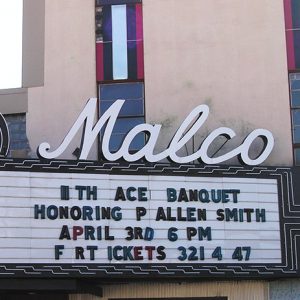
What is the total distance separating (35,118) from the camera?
1509cm

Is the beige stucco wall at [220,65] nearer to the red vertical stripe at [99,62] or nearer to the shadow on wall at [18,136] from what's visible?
the red vertical stripe at [99,62]

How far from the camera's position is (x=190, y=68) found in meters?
15.2

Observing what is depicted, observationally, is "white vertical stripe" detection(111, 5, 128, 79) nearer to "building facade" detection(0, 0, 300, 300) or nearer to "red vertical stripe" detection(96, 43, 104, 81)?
"building facade" detection(0, 0, 300, 300)

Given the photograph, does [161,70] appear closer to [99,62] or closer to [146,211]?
[99,62]

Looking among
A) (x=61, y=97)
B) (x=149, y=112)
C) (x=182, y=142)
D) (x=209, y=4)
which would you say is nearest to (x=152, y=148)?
(x=182, y=142)

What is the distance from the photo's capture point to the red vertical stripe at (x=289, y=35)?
15203 millimetres

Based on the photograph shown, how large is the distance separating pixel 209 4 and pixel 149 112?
249 cm

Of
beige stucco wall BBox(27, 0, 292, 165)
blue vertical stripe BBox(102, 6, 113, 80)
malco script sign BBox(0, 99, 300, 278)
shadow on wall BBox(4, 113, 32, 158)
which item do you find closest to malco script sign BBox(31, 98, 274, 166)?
malco script sign BBox(0, 99, 300, 278)

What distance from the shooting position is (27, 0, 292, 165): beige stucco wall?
49.1 feet

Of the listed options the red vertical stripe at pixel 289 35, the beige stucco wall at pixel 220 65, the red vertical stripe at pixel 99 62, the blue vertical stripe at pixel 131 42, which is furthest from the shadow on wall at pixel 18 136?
the red vertical stripe at pixel 289 35

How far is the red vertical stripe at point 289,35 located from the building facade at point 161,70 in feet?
0.06

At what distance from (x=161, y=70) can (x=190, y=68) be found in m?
0.57

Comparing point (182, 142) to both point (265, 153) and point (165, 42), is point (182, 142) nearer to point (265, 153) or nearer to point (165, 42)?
point (265, 153)

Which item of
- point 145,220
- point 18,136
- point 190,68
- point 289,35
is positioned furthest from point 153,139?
point 289,35
